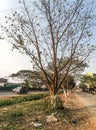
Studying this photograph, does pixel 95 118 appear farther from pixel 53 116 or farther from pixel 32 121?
pixel 32 121

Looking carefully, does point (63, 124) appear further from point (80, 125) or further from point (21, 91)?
point (21, 91)

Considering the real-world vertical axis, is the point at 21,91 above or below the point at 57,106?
above

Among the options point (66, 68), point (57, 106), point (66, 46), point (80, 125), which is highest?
point (66, 46)

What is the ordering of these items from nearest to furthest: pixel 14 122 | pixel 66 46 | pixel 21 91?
pixel 14 122 → pixel 66 46 → pixel 21 91

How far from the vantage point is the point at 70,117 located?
15.7m

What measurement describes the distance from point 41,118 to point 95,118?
2894mm

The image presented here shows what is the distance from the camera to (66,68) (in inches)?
791

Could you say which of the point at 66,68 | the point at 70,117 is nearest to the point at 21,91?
the point at 66,68

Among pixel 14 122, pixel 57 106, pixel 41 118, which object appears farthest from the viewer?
pixel 57 106

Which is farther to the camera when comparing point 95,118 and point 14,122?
point 95,118

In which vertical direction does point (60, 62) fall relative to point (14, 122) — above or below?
above

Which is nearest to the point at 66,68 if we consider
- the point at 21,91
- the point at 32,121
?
the point at 32,121

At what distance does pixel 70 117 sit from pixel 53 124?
7.23 feet

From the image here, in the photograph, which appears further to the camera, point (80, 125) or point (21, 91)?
point (21, 91)
